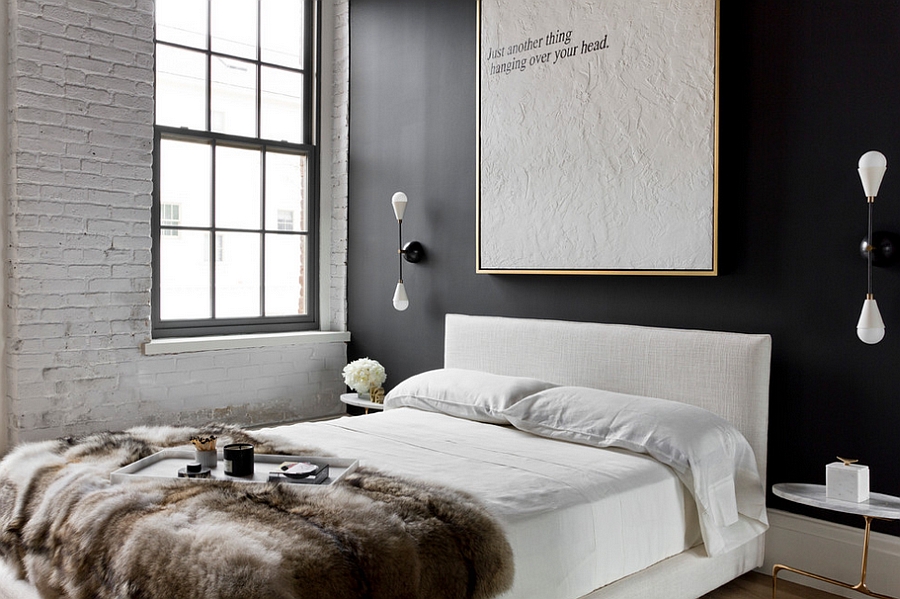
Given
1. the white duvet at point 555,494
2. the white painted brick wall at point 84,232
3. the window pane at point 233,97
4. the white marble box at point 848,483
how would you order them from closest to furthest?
the white duvet at point 555,494 → the white marble box at point 848,483 → the white painted brick wall at point 84,232 → the window pane at point 233,97

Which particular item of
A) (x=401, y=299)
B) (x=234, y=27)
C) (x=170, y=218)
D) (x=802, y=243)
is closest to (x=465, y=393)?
(x=401, y=299)

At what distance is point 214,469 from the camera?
2398mm

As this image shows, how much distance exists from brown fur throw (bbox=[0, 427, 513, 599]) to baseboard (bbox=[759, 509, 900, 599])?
149 cm

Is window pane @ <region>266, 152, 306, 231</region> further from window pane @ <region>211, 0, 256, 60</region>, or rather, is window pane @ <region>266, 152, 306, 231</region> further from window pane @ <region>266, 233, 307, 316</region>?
window pane @ <region>211, 0, 256, 60</region>

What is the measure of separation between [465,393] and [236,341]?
1.54 m

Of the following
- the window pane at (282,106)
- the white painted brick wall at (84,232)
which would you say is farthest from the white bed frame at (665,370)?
the window pane at (282,106)

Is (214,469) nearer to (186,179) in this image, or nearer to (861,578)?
(861,578)

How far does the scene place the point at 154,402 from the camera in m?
4.09

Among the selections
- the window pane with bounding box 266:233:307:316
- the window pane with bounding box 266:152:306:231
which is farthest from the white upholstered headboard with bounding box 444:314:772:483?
the window pane with bounding box 266:152:306:231

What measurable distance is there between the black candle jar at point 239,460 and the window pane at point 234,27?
2903mm

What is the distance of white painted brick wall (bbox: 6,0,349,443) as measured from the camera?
12.0 feet

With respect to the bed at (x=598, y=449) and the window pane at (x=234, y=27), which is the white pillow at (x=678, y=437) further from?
the window pane at (x=234, y=27)

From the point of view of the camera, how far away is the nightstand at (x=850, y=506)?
246cm

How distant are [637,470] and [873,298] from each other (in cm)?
99
